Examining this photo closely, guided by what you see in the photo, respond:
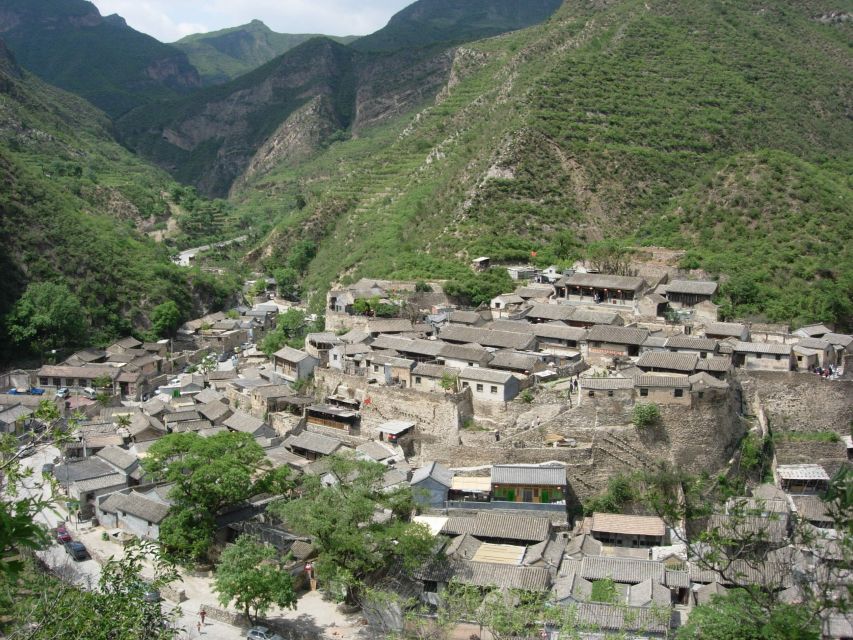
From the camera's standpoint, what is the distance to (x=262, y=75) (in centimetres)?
19925

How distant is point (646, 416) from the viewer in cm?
3219

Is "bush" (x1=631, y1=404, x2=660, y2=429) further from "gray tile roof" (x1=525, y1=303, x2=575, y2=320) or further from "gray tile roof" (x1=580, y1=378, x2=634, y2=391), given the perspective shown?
"gray tile roof" (x1=525, y1=303, x2=575, y2=320)

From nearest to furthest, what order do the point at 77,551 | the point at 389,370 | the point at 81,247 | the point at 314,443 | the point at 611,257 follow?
the point at 77,551 < the point at 314,443 < the point at 389,370 < the point at 611,257 < the point at 81,247

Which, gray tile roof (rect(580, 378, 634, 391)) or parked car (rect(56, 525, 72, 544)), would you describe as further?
gray tile roof (rect(580, 378, 634, 391))

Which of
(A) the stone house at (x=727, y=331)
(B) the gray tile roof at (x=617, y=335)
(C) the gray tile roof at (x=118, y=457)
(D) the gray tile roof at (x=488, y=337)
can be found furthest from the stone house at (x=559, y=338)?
(C) the gray tile roof at (x=118, y=457)

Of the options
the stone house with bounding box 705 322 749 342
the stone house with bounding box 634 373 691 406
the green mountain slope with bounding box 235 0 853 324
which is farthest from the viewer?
the green mountain slope with bounding box 235 0 853 324

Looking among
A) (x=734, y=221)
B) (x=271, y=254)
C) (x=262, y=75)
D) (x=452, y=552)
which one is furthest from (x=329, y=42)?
(x=452, y=552)

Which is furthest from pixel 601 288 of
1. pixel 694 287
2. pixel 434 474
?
pixel 434 474

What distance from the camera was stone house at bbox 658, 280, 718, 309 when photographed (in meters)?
45.9

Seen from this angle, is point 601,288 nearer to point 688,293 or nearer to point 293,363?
point 688,293

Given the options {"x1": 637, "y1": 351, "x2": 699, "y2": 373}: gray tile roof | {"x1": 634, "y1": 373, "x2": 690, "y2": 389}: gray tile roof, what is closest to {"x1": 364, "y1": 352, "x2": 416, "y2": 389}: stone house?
{"x1": 637, "y1": 351, "x2": 699, "y2": 373}: gray tile roof

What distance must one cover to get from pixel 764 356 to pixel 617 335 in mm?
6842

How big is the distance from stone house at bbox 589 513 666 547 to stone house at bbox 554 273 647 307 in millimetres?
19245

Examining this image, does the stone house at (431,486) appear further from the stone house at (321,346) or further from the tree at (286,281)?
the tree at (286,281)
